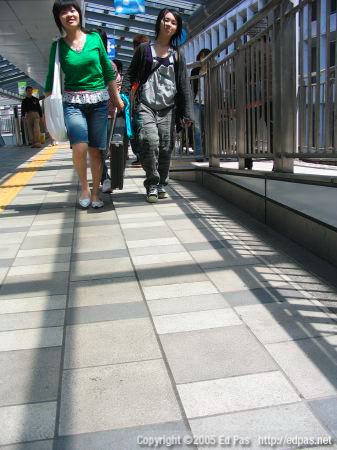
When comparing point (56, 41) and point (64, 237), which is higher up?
point (56, 41)

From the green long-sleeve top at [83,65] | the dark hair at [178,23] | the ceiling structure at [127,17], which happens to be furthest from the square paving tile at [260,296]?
the ceiling structure at [127,17]

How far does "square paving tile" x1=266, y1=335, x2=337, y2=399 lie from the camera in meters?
1.89

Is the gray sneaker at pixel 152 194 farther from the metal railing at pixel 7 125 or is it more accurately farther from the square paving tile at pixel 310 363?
the metal railing at pixel 7 125

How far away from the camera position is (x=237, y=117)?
17.1 ft

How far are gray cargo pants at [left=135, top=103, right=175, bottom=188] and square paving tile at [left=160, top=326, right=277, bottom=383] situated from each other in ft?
10.1

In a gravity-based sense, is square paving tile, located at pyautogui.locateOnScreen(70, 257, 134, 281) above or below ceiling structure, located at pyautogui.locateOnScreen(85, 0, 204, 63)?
below

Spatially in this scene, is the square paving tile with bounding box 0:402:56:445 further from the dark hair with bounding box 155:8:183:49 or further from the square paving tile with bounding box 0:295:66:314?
the dark hair with bounding box 155:8:183:49

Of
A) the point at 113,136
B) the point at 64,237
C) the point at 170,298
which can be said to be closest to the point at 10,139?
the point at 113,136

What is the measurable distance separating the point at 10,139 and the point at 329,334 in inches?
934

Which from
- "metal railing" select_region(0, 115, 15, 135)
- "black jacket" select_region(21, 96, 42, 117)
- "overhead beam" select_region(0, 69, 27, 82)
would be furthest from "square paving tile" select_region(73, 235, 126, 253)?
"overhead beam" select_region(0, 69, 27, 82)

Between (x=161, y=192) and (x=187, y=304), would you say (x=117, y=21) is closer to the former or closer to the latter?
(x=161, y=192)

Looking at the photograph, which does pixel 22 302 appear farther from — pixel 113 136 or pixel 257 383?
pixel 113 136

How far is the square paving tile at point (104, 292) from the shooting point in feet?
9.20

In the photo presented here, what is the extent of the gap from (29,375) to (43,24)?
48.5 feet
